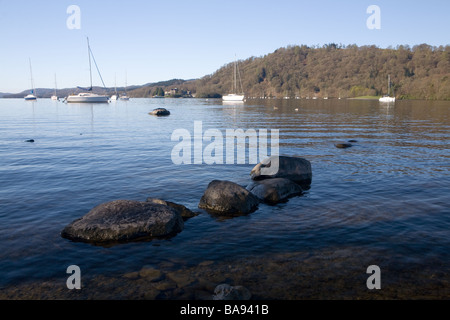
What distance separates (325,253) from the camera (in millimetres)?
8781

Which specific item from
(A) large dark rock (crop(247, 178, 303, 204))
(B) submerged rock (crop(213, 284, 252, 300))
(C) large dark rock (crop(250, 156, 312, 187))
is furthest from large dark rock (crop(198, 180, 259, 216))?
(B) submerged rock (crop(213, 284, 252, 300))

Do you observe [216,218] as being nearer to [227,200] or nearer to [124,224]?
[227,200]

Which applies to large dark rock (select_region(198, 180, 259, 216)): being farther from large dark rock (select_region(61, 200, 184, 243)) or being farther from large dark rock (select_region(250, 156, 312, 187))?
large dark rock (select_region(250, 156, 312, 187))

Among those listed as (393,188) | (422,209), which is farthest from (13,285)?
(393,188)

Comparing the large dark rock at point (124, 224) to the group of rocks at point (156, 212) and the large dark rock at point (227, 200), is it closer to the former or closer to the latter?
the group of rocks at point (156, 212)

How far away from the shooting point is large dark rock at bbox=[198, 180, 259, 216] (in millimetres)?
12188

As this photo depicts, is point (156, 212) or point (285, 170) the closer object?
point (156, 212)

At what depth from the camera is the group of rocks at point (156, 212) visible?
984 cm

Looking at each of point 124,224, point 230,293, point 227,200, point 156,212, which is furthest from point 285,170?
point 230,293

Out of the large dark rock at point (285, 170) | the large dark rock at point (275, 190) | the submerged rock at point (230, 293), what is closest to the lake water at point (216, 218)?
the large dark rock at point (275, 190)

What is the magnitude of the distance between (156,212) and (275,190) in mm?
5276

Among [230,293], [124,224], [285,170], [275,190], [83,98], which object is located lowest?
[230,293]

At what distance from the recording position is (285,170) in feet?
53.4

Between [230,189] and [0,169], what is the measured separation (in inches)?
595
